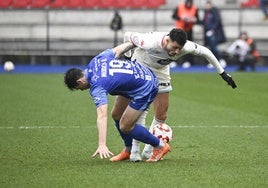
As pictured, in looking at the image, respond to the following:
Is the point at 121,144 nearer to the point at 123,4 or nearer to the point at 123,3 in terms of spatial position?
the point at 123,4

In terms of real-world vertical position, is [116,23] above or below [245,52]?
above

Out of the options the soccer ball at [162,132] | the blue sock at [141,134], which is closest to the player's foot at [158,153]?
the blue sock at [141,134]

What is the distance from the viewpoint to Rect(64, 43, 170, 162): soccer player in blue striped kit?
1088 cm

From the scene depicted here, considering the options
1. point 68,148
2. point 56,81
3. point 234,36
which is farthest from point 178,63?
point 68,148

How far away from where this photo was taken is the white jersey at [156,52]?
38.1 ft

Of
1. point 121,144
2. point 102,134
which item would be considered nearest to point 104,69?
point 102,134

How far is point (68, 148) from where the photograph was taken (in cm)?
1309

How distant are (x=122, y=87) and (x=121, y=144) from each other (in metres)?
2.67

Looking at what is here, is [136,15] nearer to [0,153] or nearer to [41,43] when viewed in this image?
[41,43]

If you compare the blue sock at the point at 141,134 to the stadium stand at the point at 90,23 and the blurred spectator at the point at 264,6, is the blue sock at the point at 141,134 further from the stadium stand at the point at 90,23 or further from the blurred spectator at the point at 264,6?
the blurred spectator at the point at 264,6

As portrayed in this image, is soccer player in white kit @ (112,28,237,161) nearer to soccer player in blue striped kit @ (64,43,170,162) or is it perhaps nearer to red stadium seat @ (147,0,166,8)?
soccer player in blue striped kit @ (64,43,170,162)

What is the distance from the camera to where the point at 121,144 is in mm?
13727

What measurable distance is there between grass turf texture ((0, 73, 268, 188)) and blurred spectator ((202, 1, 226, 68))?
715 centimetres

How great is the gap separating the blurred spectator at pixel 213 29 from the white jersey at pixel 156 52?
62.8 feet
